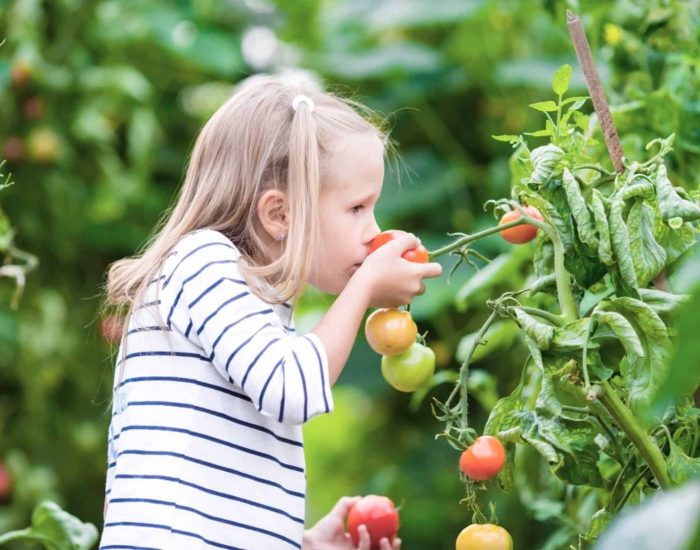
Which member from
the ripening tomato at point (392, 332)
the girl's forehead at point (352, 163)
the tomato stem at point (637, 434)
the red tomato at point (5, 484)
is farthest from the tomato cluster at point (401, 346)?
the red tomato at point (5, 484)

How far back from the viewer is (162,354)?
122cm

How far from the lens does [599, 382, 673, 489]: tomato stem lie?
3.36ft

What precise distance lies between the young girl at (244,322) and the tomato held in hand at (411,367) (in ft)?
0.19

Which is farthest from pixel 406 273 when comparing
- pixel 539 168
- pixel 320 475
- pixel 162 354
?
pixel 320 475

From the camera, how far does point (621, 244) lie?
1.01m

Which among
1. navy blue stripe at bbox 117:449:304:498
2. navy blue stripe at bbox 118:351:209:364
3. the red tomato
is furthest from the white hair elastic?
the red tomato

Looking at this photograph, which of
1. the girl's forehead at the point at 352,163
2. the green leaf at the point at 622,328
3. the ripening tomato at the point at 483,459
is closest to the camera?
the green leaf at the point at 622,328

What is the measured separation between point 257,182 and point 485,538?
48cm

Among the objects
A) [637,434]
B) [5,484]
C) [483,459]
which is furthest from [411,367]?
[5,484]

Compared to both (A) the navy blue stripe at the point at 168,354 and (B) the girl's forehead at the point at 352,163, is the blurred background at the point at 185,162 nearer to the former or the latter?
(B) the girl's forehead at the point at 352,163

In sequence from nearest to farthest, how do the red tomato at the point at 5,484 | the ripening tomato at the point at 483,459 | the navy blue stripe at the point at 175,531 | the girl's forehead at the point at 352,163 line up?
the ripening tomato at the point at 483,459 → the navy blue stripe at the point at 175,531 → the girl's forehead at the point at 352,163 → the red tomato at the point at 5,484

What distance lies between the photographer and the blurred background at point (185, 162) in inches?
108

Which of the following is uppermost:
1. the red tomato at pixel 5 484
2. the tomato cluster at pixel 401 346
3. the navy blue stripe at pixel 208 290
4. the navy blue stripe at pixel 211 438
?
the red tomato at pixel 5 484

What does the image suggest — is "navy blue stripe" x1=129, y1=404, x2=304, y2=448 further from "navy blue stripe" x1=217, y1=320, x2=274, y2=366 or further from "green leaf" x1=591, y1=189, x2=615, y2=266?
"green leaf" x1=591, y1=189, x2=615, y2=266
